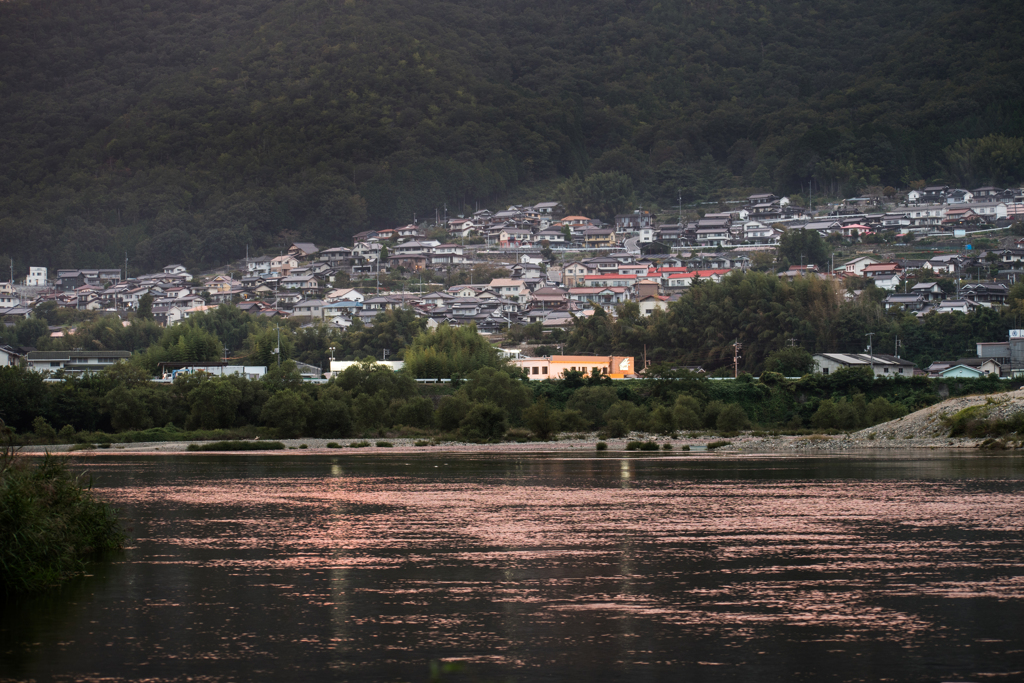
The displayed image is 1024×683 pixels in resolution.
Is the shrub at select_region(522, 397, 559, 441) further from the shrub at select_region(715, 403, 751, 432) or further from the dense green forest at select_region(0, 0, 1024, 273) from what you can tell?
the dense green forest at select_region(0, 0, 1024, 273)

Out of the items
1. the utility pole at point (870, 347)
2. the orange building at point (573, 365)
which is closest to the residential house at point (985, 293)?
the utility pole at point (870, 347)

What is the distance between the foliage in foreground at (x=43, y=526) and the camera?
12.6m

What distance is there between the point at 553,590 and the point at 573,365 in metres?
59.0

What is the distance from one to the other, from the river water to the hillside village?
72079 millimetres

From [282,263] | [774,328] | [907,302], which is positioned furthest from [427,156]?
[774,328]

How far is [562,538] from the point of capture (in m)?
17.3

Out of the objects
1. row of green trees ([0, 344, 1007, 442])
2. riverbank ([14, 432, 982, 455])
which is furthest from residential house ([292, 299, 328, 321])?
riverbank ([14, 432, 982, 455])

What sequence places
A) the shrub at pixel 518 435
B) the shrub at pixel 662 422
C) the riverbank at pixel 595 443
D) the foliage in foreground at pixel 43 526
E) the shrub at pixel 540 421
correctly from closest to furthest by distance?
the foliage in foreground at pixel 43 526 → the riverbank at pixel 595 443 → the shrub at pixel 518 435 → the shrub at pixel 540 421 → the shrub at pixel 662 422

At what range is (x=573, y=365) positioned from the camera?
71938 mm

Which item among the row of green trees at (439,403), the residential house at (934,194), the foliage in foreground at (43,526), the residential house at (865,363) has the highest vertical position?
the residential house at (934,194)

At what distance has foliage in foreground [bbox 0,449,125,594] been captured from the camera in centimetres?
1262

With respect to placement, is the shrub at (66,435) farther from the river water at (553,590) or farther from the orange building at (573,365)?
the orange building at (573,365)

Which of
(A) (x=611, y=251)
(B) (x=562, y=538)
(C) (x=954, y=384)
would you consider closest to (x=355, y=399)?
(C) (x=954, y=384)

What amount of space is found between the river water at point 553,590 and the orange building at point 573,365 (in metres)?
45.9
